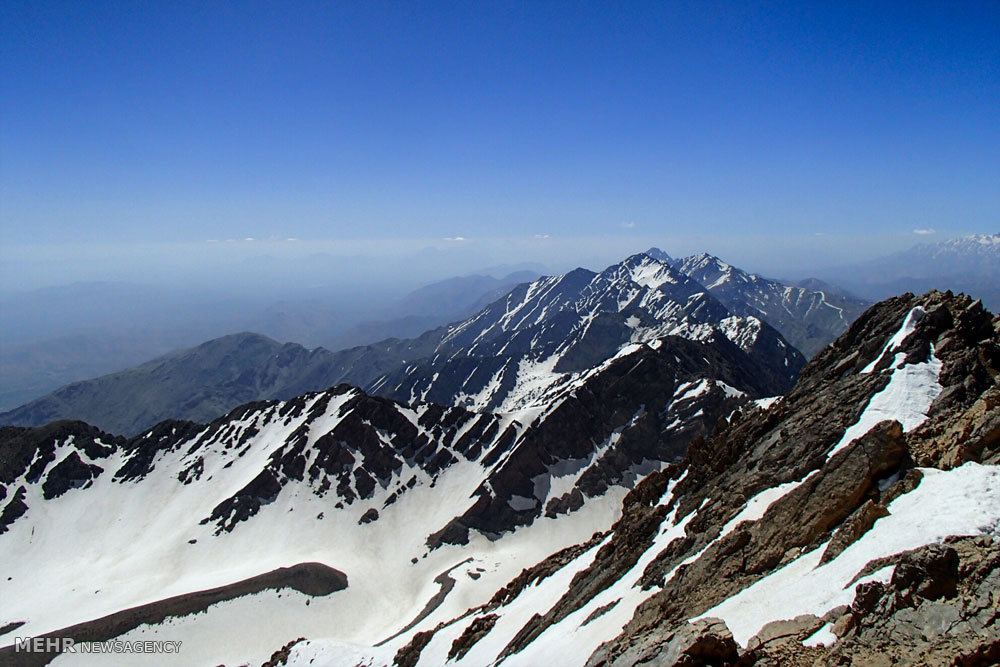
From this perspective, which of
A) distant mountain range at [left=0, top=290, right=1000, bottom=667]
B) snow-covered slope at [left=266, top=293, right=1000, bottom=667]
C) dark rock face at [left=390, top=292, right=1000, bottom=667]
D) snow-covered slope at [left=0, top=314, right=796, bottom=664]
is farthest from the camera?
snow-covered slope at [left=0, top=314, right=796, bottom=664]

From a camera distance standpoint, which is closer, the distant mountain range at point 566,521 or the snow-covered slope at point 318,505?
the distant mountain range at point 566,521

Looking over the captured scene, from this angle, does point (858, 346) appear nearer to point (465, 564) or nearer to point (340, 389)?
point (465, 564)

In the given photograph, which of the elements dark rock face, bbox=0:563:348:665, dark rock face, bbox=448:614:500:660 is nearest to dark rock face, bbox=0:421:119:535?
dark rock face, bbox=0:563:348:665

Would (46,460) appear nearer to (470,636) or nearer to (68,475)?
(68,475)

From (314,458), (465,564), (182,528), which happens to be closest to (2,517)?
(182,528)

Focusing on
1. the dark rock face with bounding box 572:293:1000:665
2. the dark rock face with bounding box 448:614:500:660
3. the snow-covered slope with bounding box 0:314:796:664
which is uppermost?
the dark rock face with bounding box 572:293:1000:665

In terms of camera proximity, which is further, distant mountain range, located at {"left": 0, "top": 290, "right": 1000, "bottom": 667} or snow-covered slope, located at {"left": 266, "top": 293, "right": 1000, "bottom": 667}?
distant mountain range, located at {"left": 0, "top": 290, "right": 1000, "bottom": 667}

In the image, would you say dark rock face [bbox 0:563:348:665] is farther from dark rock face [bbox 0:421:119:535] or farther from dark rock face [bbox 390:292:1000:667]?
dark rock face [bbox 0:421:119:535]

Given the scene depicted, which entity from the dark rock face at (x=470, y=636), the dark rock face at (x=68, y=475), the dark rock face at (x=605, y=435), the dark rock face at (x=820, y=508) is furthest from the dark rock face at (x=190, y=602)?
the dark rock face at (x=68, y=475)

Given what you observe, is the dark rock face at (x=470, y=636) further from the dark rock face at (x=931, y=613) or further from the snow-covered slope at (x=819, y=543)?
the dark rock face at (x=931, y=613)

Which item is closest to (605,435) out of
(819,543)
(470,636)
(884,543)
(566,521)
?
(566,521)

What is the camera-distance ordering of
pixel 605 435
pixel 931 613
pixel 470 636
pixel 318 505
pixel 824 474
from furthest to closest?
pixel 605 435, pixel 318 505, pixel 470 636, pixel 824 474, pixel 931 613
